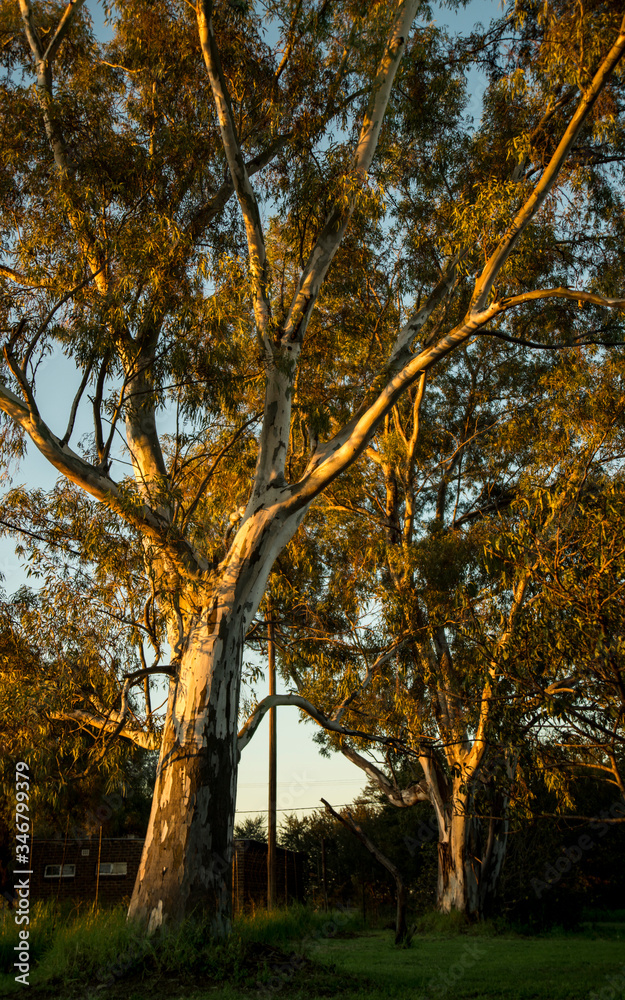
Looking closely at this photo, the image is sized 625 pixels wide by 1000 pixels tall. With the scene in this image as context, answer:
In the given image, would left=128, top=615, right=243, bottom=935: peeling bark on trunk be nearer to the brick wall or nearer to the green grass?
the green grass

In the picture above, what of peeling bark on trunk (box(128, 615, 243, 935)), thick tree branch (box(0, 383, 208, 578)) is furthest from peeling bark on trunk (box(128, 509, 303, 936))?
thick tree branch (box(0, 383, 208, 578))

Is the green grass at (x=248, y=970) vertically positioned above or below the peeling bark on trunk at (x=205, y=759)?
below

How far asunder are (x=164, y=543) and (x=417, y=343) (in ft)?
16.8

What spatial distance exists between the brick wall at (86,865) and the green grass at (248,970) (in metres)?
11.2

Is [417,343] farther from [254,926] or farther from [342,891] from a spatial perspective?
[342,891]

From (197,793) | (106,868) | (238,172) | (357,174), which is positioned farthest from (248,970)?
(106,868)

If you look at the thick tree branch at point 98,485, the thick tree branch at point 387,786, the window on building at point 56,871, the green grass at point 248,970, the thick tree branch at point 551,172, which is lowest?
the window on building at point 56,871

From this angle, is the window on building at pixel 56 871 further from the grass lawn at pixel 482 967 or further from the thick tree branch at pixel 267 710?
the thick tree branch at pixel 267 710

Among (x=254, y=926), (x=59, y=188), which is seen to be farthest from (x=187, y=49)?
(x=254, y=926)

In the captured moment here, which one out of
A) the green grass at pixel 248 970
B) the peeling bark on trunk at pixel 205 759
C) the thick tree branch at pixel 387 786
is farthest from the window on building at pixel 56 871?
the peeling bark on trunk at pixel 205 759

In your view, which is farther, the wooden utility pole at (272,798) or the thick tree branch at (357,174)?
the wooden utility pole at (272,798)

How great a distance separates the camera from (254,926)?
6359mm

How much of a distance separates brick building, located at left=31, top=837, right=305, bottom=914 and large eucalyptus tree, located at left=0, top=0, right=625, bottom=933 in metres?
11.4

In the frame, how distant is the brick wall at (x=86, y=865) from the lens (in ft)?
57.2
